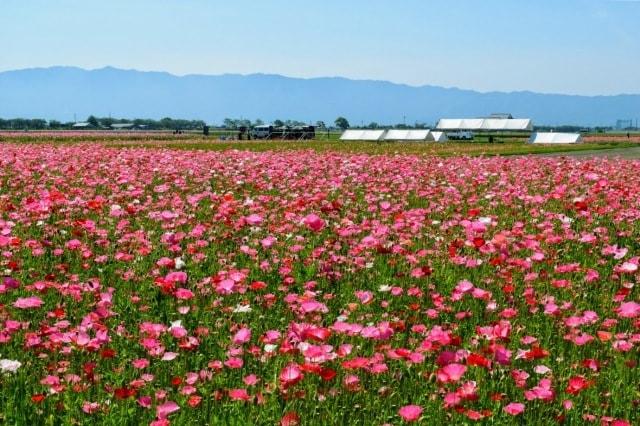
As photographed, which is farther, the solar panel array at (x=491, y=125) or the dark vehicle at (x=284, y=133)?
the solar panel array at (x=491, y=125)

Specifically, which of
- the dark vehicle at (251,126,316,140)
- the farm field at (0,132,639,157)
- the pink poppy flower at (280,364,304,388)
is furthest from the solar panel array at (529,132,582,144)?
the pink poppy flower at (280,364,304,388)

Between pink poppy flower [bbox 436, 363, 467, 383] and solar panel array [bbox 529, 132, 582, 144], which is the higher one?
solar panel array [bbox 529, 132, 582, 144]

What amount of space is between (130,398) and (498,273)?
134 inches

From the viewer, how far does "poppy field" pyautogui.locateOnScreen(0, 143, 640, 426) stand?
343 centimetres

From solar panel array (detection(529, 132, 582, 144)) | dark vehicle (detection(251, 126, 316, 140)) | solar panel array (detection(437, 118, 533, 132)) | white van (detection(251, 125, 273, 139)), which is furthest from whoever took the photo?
solar panel array (detection(437, 118, 533, 132))

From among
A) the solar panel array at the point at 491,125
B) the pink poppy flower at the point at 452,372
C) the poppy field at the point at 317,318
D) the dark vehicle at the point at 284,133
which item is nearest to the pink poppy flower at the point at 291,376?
the poppy field at the point at 317,318

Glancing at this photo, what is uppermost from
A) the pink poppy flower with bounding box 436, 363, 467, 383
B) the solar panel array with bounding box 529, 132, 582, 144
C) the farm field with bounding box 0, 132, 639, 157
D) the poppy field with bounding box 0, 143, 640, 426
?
Answer: the solar panel array with bounding box 529, 132, 582, 144

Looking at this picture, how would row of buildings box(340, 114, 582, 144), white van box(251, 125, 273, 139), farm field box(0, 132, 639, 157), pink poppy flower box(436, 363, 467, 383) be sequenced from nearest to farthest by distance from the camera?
pink poppy flower box(436, 363, 467, 383), farm field box(0, 132, 639, 157), row of buildings box(340, 114, 582, 144), white van box(251, 125, 273, 139)

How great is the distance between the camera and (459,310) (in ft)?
17.1

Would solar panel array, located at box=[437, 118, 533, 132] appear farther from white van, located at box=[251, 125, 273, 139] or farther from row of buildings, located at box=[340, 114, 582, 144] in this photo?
white van, located at box=[251, 125, 273, 139]

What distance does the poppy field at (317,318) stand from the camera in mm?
3430

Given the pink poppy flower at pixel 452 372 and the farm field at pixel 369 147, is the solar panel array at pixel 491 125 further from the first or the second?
the pink poppy flower at pixel 452 372

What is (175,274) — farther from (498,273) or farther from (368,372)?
(498,273)

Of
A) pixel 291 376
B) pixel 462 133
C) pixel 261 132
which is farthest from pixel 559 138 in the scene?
pixel 291 376
